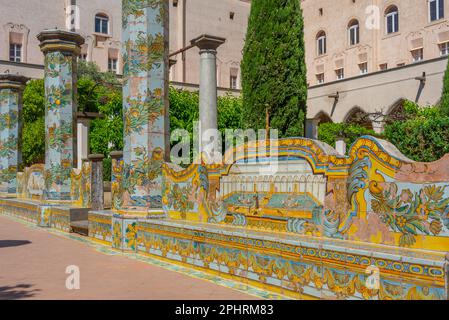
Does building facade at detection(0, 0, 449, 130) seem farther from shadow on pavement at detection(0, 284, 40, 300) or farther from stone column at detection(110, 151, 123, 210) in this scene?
shadow on pavement at detection(0, 284, 40, 300)

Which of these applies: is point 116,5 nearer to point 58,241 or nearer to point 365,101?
point 365,101

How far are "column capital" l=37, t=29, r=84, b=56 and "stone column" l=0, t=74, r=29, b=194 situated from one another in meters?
4.54

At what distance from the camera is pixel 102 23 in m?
35.9

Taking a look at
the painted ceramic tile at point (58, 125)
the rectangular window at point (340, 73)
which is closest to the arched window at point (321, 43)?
the rectangular window at point (340, 73)

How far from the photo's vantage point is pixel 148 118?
8391 millimetres

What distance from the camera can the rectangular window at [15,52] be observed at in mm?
32031

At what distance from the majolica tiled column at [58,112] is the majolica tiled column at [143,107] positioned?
504cm

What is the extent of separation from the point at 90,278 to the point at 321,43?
108 ft

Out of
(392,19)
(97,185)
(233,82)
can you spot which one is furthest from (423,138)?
(233,82)

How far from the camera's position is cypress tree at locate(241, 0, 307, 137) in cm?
1664

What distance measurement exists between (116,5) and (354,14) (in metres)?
16.8

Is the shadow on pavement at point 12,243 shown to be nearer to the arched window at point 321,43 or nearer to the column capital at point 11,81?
the column capital at point 11,81

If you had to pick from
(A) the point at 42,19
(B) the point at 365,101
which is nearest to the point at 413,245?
(B) the point at 365,101

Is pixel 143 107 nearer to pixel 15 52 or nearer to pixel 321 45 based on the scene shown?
pixel 15 52
